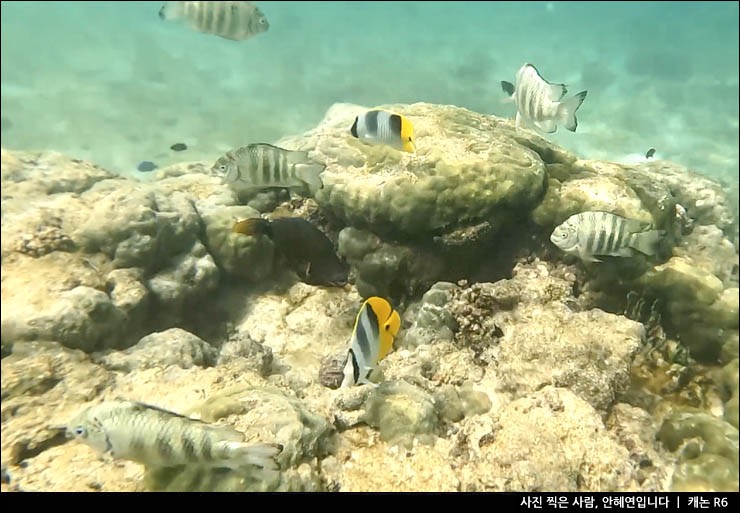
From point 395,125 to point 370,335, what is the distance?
1.48 meters

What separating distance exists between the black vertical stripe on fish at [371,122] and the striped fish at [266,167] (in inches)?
25.0

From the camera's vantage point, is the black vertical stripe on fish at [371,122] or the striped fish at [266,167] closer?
the black vertical stripe on fish at [371,122]

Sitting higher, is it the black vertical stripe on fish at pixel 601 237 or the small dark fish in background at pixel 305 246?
the black vertical stripe on fish at pixel 601 237

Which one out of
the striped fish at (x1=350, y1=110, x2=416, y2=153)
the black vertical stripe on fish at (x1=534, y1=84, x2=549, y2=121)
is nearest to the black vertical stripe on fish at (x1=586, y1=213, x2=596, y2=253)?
the black vertical stripe on fish at (x1=534, y1=84, x2=549, y2=121)

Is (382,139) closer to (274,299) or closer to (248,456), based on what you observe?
(248,456)

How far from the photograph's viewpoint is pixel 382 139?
3.19 m

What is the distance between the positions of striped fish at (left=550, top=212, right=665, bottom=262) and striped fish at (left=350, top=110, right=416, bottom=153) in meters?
1.38

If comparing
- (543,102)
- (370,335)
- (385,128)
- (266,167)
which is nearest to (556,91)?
(543,102)

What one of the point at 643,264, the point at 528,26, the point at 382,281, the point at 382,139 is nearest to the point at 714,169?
the point at 643,264

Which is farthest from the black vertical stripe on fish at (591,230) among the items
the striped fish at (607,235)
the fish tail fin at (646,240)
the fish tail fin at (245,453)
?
the fish tail fin at (245,453)

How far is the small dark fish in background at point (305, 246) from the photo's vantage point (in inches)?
189

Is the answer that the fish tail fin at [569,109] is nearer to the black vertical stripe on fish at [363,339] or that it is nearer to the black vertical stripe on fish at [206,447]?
the black vertical stripe on fish at [363,339]

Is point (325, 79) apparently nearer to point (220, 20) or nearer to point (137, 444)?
point (220, 20)

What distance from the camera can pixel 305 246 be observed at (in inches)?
192
